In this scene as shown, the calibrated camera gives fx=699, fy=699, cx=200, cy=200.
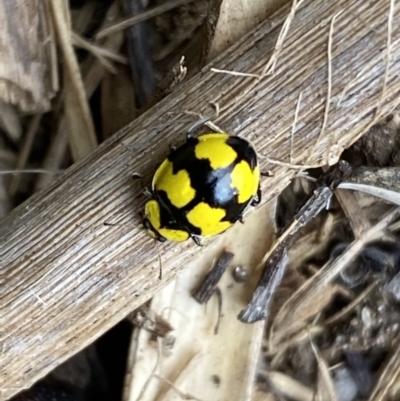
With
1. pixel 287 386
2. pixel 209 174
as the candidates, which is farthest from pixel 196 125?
pixel 287 386

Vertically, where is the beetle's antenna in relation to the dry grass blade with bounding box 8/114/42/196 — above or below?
above

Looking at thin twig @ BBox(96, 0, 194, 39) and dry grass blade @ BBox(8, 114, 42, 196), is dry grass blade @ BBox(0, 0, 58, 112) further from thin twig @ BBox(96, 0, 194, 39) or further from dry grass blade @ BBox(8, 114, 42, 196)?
thin twig @ BBox(96, 0, 194, 39)

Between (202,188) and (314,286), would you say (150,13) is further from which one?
(314,286)

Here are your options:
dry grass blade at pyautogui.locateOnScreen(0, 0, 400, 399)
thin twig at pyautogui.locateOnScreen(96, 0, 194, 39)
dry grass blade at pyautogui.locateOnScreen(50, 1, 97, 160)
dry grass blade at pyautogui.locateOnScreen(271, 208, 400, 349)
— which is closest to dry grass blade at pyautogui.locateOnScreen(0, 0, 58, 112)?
dry grass blade at pyautogui.locateOnScreen(50, 1, 97, 160)

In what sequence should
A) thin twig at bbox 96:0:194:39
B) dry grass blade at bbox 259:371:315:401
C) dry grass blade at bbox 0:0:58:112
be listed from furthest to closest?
dry grass blade at bbox 259:371:315:401, thin twig at bbox 96:0:194:39, dry grass blade at bbox 0:0:58:112

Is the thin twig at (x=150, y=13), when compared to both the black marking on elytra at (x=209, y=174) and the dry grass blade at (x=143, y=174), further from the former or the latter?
the black marking on elytra at (x=209, y=174)

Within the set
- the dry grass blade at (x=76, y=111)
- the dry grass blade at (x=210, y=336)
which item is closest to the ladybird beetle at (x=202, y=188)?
the dry grass blade at (x=210, y=336)
